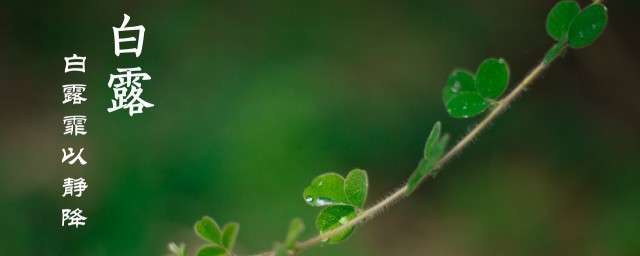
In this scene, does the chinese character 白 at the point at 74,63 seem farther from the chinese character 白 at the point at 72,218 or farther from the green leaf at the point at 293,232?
the green leaf at the point at 293,232

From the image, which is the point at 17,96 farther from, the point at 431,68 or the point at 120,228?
the point at 431,68

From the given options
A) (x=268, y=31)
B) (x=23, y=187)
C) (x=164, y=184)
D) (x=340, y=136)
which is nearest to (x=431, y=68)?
(x=340, y=136)

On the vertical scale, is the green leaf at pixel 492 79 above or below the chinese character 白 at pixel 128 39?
below

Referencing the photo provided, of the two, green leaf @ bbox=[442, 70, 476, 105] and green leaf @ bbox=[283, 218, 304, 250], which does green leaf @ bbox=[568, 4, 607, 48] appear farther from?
green leaf @ bbox=[283, 218, 304, 250]

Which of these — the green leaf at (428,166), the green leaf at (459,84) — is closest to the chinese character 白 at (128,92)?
the green leaf at (459,84)

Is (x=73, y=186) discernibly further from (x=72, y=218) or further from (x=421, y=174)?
(x=421, y=174)

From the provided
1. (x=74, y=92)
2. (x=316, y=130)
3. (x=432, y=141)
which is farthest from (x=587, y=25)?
(x=74, y=92)
